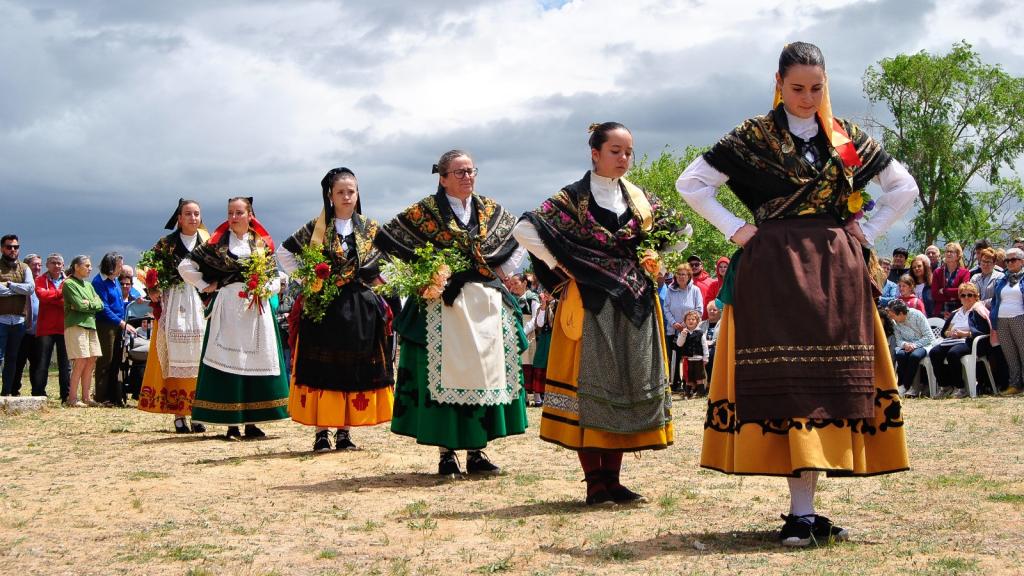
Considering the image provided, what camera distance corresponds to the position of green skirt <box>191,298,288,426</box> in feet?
35.4

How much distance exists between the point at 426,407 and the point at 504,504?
1521mm

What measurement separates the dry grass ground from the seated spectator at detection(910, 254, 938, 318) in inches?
247

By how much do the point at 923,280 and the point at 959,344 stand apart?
1.81m

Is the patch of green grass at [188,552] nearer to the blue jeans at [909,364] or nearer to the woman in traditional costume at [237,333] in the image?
the woman in traditional costume at [237,333]

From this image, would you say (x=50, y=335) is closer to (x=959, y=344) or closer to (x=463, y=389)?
(x=463, y=389)

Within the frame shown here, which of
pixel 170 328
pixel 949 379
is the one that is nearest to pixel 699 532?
pixel 170 328

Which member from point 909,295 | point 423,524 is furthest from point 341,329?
point 909,295

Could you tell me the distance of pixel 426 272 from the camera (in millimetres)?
8023

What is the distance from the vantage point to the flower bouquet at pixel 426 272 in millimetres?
8008

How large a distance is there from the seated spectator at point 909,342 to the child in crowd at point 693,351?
2.58 m

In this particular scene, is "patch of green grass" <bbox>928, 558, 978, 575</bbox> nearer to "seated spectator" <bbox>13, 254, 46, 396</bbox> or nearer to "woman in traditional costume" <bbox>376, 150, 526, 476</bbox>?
"woman in traditional costume" <bbox>376, 150, 526, 476</bbox>

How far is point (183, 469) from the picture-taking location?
29.0 ft

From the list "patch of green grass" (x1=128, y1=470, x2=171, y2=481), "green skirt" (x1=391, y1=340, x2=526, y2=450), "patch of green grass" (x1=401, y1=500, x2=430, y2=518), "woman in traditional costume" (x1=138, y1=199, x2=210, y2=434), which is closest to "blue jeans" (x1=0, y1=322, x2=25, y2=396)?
"woman in traditional costume" (x1=138, y1=199, x2=210, y2=434)

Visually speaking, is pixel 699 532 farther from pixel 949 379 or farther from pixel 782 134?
pixel 949 379
